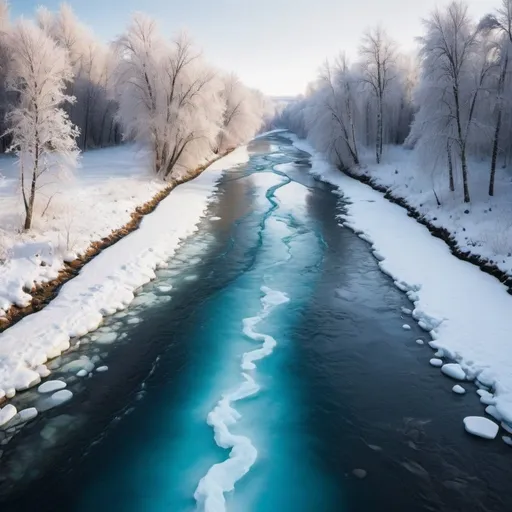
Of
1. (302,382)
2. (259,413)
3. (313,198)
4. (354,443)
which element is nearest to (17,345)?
(259,413)

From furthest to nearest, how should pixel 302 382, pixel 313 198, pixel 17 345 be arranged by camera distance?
1. pixel 313 198
2. pixel 17 345
3. pixel 302 382

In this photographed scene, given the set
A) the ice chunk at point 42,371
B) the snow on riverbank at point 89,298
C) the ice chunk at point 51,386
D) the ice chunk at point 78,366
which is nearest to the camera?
the ice chunk at point 51,386

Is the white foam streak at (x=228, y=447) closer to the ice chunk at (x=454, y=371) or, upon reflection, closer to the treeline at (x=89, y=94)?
the ice chunk at (x=454, y=371)

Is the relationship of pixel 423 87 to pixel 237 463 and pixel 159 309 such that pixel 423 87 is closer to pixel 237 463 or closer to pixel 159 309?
pixel 159 309

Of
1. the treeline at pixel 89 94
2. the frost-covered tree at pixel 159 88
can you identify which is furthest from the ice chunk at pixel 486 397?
the frost-covered tree at pixel 159 88

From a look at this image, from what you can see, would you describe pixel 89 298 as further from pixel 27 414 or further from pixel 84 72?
pixel 84 72

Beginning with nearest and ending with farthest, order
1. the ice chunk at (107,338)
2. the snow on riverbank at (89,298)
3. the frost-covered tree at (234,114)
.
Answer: the snow on riverbank at (89,298) → the ice chunk at (107,338) → the frost-covered tree at (234,114)
